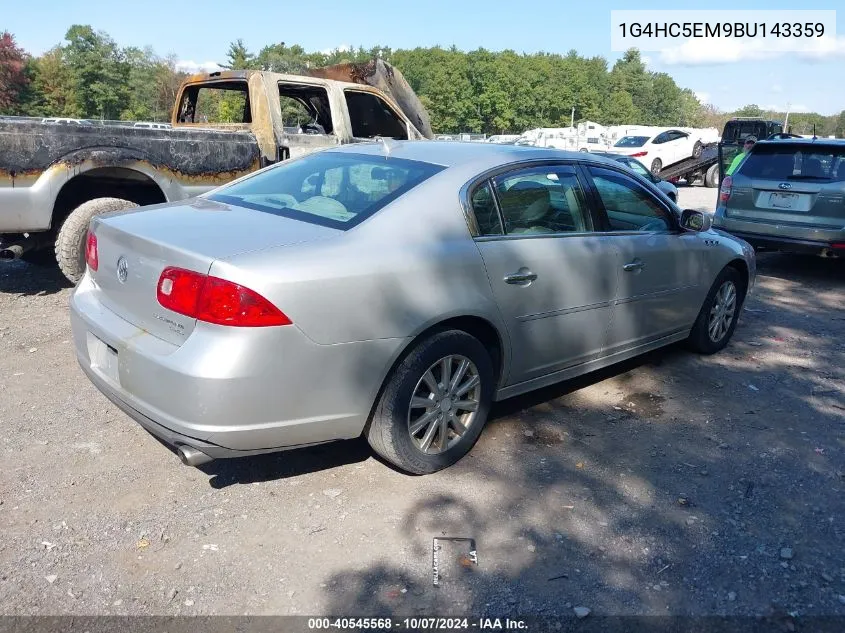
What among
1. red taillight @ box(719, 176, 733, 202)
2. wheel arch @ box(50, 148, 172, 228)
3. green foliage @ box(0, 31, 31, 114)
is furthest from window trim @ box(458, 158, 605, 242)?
Result: green foliage @ box(0, 31, 31, 114)

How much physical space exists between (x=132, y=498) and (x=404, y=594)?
54.9 inches

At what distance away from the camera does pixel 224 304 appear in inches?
110

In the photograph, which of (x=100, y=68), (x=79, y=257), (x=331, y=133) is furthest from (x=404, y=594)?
(x=100, y=68)

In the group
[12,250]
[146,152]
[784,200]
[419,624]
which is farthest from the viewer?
[784,200]

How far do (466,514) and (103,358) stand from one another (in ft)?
5.91

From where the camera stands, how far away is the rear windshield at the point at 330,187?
11.3 ft

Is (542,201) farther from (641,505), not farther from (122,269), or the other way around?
(122,269)

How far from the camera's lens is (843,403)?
474 cm

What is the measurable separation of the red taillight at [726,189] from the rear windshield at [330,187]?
6.11m

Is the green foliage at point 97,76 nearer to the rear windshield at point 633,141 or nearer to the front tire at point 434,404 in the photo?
the rear windshield at point 633,141

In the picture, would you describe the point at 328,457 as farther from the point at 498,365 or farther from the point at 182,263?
the point at 182,263

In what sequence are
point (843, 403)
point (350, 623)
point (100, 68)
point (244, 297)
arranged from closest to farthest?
point (350, 623)
point (244, 297)
point (843, 403)
point (100, 68)

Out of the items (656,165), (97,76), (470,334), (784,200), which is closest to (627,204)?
(470,334)

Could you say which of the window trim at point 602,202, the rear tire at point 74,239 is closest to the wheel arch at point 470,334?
the window trim at point 602,202
